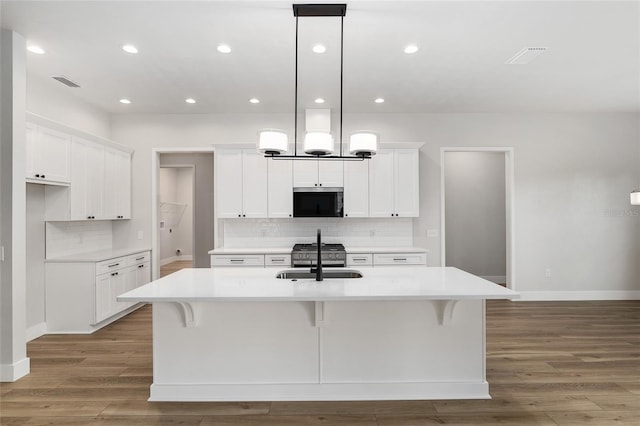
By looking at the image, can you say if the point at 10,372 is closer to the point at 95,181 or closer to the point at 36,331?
the point at 36,331

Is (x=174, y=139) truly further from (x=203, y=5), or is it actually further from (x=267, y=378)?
(x=267, y=378)

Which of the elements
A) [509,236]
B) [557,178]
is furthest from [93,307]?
[557,178]

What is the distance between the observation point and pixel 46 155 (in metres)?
3.75

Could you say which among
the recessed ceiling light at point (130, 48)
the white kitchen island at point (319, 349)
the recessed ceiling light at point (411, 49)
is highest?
the recessed ceiling light at point (130, 48)

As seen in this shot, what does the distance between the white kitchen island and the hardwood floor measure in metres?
0.10

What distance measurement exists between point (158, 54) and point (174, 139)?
2125 millimetres

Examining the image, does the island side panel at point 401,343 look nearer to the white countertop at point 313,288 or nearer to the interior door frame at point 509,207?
the white countertop at point 313,288

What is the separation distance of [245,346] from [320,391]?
624 millimetres

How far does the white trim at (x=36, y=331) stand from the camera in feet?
12.4

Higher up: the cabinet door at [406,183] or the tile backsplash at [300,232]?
the cabinet door at [406,183]

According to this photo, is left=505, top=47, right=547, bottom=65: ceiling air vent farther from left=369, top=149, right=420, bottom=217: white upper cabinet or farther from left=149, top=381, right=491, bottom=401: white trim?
left=149, top=381, right=491, bottom=401: white trim

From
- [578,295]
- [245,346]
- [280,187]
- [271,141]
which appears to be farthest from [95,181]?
[578,295]

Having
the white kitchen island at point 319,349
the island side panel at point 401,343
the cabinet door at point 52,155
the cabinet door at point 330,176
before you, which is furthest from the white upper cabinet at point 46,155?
the island side panel at point 401,343

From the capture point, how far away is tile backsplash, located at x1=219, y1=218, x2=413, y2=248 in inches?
207
